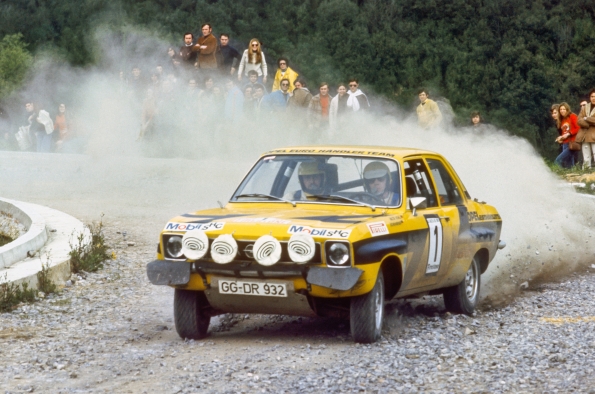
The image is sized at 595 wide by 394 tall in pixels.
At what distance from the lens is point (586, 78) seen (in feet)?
173

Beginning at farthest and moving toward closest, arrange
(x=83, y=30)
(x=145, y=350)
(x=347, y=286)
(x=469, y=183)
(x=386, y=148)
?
1. (x=83, y=30)
2. (x=469, y=183)
3. (x=386, y=148)
4. (x=145, y=350)
5. (x=347, y=286)

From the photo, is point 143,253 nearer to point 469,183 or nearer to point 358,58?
point 469,183

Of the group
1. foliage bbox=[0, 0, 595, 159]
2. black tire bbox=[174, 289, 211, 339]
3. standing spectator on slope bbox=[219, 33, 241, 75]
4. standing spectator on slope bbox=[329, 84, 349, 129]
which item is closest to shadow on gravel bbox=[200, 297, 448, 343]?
black tire bbox=[174, 289, 211, 339]

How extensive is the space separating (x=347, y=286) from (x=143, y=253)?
6233mm

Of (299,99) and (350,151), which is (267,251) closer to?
(350,151)

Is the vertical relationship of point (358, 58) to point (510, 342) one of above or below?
above

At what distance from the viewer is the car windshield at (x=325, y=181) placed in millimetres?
8109

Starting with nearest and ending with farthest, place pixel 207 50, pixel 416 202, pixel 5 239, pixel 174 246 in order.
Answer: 1. pixel 174 246
2. pixel 416 202
3. pixel 5 239
4. pixel 207 50

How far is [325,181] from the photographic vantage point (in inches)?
326

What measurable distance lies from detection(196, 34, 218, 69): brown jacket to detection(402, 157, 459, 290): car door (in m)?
13.9

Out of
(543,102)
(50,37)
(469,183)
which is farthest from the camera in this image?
(50,37)

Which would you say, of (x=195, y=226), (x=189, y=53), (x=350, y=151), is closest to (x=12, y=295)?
(x=195, y=226)

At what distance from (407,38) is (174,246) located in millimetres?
55568

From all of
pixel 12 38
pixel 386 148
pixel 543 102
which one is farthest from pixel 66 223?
pixel 12 38
